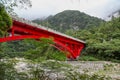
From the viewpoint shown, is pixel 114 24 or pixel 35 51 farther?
pixel 114 24

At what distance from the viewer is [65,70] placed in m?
8.91

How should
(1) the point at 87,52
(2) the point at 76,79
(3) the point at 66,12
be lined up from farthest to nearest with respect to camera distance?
1. (3) the point at 66,12
2. (1) the point at 87,52
3. (2) the point at 76,79

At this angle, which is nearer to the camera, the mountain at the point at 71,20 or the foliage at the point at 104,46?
the foliage at the point at 104,46

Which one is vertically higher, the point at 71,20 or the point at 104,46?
the point at 104,46

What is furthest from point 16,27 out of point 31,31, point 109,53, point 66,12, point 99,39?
point 66,12

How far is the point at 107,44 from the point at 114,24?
25.4 m

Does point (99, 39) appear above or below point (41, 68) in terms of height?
below

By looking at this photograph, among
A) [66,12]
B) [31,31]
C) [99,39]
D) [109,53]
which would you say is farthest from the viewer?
[66,12]

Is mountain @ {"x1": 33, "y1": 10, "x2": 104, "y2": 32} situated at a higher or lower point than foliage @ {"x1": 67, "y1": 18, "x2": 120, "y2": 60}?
lower

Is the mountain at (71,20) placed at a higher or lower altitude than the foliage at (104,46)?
lower

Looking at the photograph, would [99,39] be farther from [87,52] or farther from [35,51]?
[35,51]

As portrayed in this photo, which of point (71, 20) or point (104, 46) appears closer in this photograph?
point (104, 46)

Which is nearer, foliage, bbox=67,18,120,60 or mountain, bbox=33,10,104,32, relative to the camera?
foliage, bbox=67,18,120,60

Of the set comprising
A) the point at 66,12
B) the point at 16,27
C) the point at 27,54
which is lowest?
the point at 66,12
